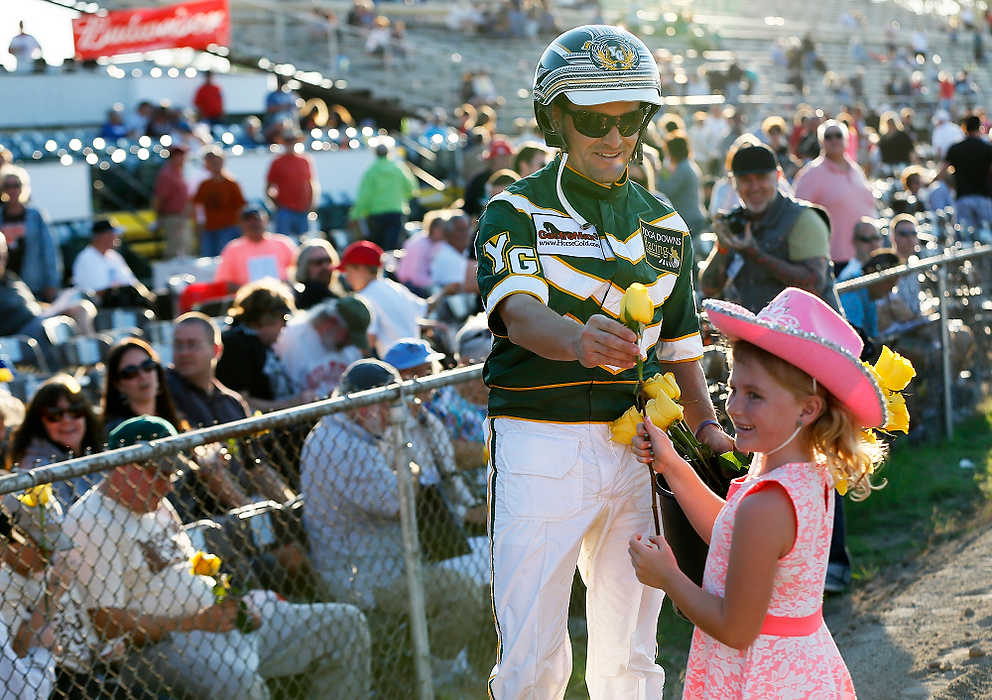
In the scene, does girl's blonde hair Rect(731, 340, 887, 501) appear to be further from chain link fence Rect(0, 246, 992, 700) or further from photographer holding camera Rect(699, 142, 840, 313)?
photographer holding camera Rect(699, 142, 840, 313)

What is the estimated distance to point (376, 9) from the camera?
32.7 meters

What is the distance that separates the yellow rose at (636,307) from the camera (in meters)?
3.03

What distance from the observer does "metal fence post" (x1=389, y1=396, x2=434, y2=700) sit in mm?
4941

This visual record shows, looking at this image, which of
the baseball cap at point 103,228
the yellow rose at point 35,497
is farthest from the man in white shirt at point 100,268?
the yellow rose at point 35,497

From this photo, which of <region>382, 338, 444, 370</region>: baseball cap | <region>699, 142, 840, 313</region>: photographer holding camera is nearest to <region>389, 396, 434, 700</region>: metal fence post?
<region>382, 338, 444, 370</region>: baseball cap

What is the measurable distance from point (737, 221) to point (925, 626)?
Answer: 6.74ft

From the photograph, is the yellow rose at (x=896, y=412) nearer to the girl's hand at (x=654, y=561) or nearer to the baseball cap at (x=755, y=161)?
the girl's hand at (x=654, y=561)

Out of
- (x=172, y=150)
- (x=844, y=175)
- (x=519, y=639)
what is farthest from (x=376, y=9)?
(x=519, y=639)

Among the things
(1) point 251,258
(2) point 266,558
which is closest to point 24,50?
(1) point 251,258

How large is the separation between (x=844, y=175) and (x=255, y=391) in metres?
5.23

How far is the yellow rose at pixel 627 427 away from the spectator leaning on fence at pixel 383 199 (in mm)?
11071

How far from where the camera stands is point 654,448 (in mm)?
3238

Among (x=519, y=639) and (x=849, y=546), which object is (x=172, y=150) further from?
(x=519, y=639)

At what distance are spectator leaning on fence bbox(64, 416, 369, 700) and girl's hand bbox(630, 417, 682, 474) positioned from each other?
1.92 m
